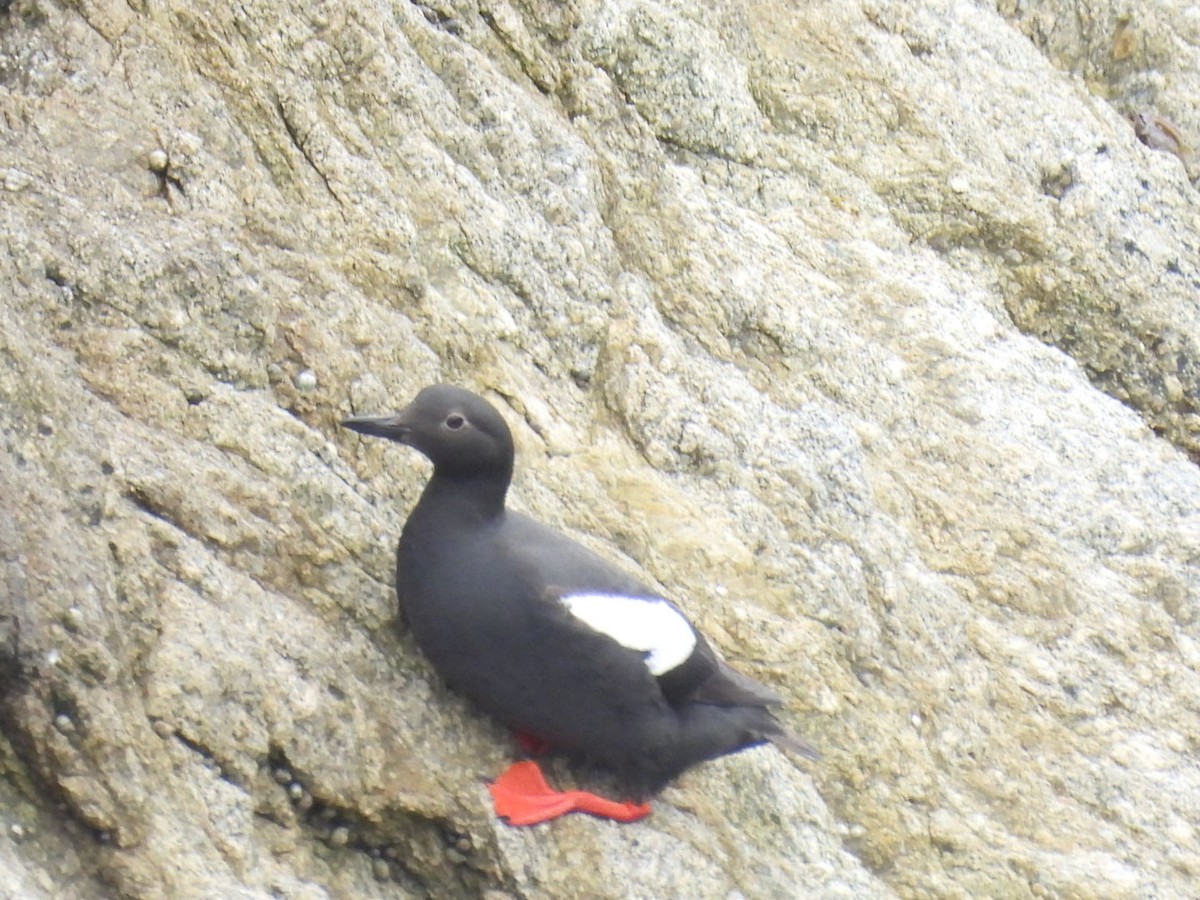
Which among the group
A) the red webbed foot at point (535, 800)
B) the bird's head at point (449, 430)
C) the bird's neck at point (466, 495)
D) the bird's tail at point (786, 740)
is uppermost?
the bird's head at point (449, 430)

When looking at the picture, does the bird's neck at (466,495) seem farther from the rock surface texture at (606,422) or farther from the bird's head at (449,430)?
A: the rock surface texture at (606,422)

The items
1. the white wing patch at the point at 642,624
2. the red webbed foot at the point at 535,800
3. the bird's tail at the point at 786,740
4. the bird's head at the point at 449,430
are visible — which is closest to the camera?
the red webbed foot at the point at 535,800

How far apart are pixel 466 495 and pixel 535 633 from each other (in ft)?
1.52

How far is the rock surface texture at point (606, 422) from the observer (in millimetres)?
4434

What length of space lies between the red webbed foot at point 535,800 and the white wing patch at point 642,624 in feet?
1.37

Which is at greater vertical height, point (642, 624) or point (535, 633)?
point (642, 624)

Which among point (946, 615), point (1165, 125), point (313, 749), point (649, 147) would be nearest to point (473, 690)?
point (313, 749)

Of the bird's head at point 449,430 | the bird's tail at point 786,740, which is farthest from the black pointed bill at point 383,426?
the bird's tail at point 786,740

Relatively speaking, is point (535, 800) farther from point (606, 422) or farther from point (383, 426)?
point (606, 422)

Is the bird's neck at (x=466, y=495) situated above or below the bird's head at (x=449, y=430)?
below

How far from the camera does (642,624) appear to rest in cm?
488

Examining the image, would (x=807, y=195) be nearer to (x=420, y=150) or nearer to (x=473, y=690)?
(x=420, y=150)

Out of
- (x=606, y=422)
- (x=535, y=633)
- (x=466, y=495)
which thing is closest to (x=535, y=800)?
(x=535, y=633)

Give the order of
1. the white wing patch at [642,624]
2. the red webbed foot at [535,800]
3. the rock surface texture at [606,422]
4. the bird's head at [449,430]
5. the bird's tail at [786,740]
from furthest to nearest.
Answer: the bird's tail at [786,740] < the bird's head at [449,430] < the white wing patch at [642,624] < the red webbed foot at [535,800] < the rock surface texture at [606,422]
